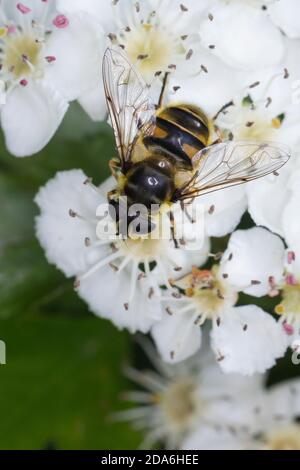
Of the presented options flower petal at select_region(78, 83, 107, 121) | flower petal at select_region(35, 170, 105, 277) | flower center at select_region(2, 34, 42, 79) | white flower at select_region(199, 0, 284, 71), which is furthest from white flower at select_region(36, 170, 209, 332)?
white flower at select_region(199, 0, 284, 71)

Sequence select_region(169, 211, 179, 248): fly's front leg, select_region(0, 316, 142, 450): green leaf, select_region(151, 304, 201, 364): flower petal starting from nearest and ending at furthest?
select_region(169, 211, 179, 248): fly's front leg
select_region(151, 304, 201, 364): flower petal
select_region(0, 316, 142, 450): green leaf

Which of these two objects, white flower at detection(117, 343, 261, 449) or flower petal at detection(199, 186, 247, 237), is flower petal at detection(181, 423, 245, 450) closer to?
white flower at detection(117, 343, 261, 449)

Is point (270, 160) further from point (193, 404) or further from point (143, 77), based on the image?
point (193, 404)

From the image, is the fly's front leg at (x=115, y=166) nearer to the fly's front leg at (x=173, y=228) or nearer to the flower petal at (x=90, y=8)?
the fly's front leg at (x=173, y=228)

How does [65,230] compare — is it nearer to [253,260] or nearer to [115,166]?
[115,166]

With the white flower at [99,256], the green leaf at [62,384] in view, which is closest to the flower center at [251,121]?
the white flower at [99,256]

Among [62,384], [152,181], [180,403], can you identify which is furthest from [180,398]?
[152,181]

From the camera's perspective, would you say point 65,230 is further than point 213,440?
No
